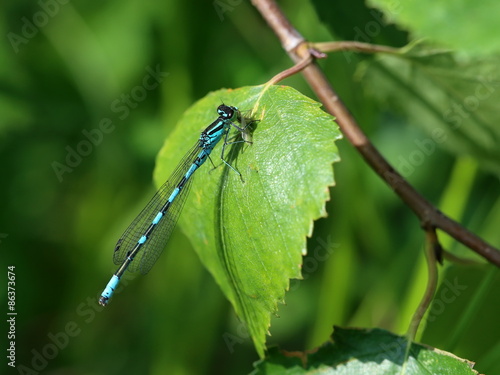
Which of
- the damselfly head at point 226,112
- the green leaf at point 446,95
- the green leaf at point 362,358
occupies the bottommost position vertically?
the green leaf at point 362,358

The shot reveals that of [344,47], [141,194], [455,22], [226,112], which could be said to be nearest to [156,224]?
[141,194]

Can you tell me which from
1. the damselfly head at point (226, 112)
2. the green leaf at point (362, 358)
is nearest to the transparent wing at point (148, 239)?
the damselfly head at point (226, 112)

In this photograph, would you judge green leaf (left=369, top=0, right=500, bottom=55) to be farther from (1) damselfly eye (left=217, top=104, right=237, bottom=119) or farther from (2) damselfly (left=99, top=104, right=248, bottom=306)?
(2) damselfly (left=99, top=104, right=248, bottom=306)

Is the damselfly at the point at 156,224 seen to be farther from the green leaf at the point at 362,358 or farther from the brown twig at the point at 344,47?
the green leaf at the point at 362,358

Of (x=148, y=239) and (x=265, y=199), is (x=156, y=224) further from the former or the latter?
(x=265, y=199)

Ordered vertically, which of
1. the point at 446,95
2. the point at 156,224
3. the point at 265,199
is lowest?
the point at 446,95

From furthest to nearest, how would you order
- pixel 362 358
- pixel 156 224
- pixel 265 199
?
pixel 156 224, pixel 362 358, pixel 265 199

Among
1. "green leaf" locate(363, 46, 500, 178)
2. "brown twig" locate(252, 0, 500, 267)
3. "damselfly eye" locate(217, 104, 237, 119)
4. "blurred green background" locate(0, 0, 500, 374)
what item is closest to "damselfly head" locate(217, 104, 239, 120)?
"damselfly eye" locate(217, 104, 237, 119)

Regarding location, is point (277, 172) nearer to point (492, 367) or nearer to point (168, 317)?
point (492, 367)
